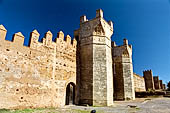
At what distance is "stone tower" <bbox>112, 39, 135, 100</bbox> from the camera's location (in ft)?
54.0

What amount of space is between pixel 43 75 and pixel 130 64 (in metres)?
12.8

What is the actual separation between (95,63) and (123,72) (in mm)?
7982

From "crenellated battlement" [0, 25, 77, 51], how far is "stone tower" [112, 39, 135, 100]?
859 centimetres

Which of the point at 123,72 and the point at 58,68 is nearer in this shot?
the point at 58,68

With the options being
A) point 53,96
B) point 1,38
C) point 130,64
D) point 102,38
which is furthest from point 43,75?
point 130,64

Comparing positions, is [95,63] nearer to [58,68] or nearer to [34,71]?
[58,68]

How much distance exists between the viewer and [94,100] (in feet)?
32.2

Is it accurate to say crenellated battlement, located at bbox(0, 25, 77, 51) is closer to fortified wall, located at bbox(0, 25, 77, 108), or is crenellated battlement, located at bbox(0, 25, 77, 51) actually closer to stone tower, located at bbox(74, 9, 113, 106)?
A: fortified wall, located at bbox(0, 25, 77, 108)

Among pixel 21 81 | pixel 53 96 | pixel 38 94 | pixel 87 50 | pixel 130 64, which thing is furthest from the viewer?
pixel 130 64

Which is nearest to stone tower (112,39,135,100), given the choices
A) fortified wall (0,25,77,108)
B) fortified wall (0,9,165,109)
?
fortified wall (0,9,165,109)

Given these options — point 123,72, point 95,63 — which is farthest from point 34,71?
point 123,72

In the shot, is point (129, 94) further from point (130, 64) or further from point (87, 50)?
point (87, 50)

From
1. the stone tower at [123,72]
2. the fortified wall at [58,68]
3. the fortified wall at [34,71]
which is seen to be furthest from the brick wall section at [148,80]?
the fortified wall at [34,71]

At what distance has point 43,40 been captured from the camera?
30.7 feet
